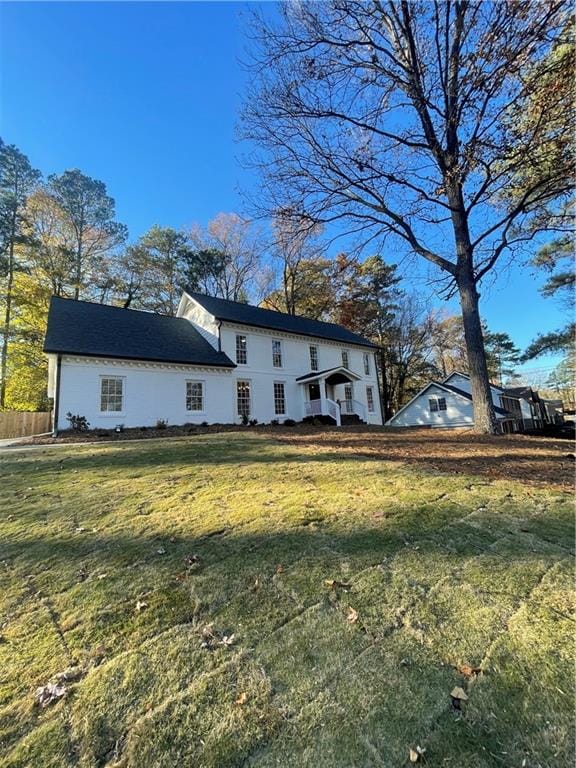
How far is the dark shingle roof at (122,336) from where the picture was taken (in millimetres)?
14469

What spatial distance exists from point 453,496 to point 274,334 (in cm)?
1755

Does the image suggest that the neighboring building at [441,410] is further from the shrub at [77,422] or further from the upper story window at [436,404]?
the shrub at [77,422]

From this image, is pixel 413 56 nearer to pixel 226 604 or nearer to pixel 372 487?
pixel 372 487

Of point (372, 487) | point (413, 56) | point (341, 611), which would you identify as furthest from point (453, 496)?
point (413, 56)

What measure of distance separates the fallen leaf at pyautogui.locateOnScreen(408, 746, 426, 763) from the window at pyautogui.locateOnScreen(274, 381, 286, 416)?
18.9m

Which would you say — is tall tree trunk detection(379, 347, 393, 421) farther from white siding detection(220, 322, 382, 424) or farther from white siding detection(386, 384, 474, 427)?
white siding detection(220, 322, 382, 424)

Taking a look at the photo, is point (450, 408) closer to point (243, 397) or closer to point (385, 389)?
point (385, 389)

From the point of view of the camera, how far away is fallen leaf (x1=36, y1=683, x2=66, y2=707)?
1760 millimetres

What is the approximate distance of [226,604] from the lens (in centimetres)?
246

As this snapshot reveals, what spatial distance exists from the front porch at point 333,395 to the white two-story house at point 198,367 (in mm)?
65

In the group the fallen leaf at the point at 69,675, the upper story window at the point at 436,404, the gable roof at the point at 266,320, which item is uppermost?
the gable roof at the point at 266,320

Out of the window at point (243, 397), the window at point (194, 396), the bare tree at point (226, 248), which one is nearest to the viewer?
the window at point (194, 396)

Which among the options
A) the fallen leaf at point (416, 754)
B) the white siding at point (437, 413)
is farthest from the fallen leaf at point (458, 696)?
the white siding at point (437, 413)

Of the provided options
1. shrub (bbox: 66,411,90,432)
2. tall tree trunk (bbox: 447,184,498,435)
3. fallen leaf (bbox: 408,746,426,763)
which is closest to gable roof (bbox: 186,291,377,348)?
shrub (bbox: 66,411,90,432)
